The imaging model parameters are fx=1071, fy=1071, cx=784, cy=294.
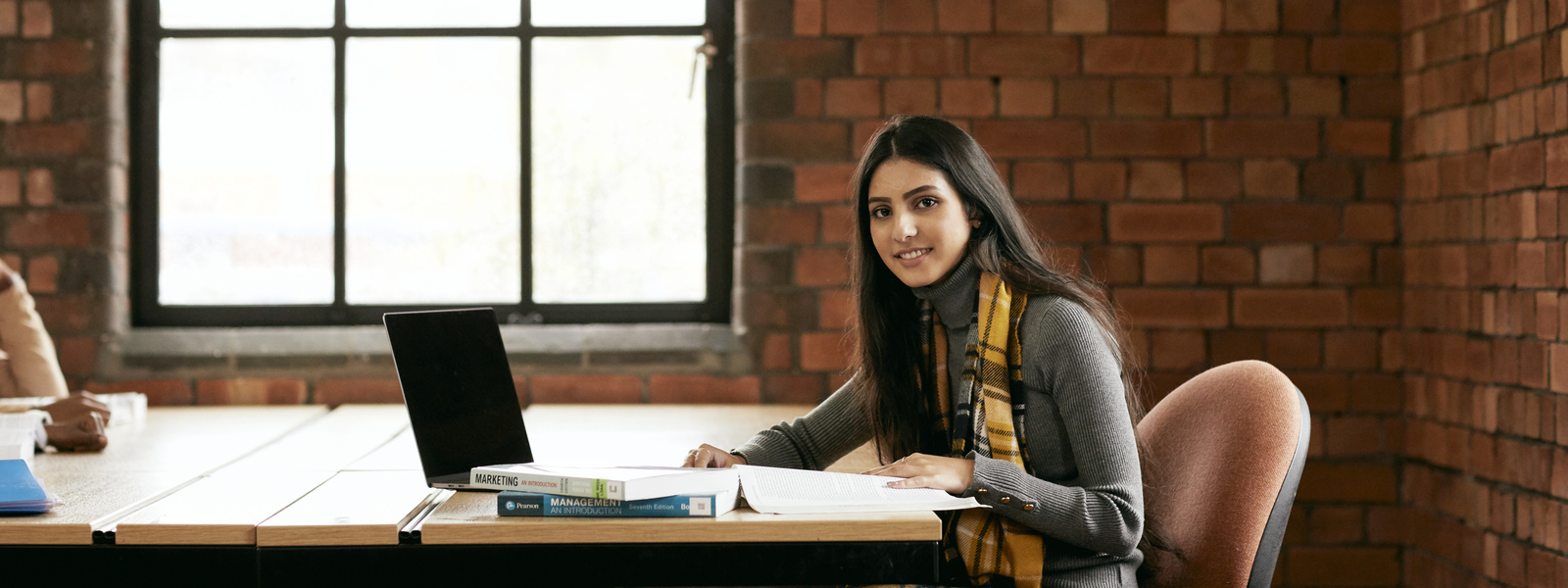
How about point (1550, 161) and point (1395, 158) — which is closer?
point (1550, 161)

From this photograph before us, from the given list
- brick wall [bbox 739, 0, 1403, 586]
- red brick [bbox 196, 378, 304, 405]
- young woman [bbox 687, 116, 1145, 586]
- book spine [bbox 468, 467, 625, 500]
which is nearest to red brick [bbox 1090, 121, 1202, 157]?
brick wall [bbox 739, 0, 1403, 586]

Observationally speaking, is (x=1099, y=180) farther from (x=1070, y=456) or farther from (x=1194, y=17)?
(x=1070, y=456)

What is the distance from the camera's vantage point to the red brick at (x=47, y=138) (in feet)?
8.95

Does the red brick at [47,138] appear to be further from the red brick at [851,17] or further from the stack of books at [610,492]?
the stack of books at [610,492]

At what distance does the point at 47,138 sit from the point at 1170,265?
2.89 m

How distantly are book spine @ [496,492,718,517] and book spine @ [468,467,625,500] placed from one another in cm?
1

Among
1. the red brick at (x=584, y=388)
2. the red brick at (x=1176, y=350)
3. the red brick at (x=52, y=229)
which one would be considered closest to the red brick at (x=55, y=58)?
the red brick at (x=52, y=229)

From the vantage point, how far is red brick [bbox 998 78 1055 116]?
2.74 metres

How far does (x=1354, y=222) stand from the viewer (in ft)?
9.01

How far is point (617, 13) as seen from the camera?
9.48 ft

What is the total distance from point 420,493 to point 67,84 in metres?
2.01

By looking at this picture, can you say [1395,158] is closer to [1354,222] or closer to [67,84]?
[1354,222]

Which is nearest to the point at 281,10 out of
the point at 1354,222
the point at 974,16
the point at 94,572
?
the point at 974,16

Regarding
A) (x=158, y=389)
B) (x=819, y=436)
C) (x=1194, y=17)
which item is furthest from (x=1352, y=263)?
(x=158, y=389)
